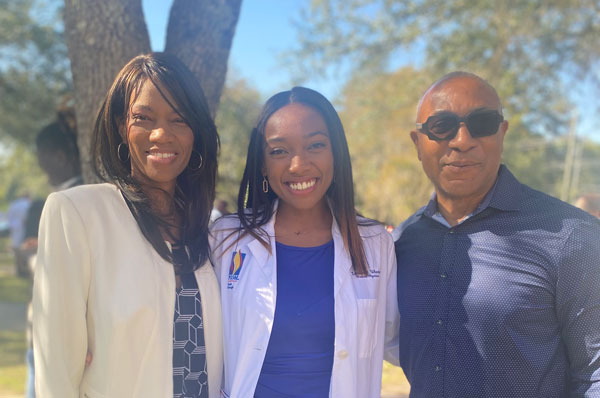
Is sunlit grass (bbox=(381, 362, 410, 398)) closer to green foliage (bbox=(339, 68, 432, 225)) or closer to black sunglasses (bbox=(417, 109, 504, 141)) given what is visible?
black sunglasses (bbox=(417, 109, 504, 141))

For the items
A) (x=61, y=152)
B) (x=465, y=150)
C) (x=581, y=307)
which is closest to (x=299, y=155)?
(x=465, y=150)

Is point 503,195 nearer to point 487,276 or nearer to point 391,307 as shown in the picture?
point 487,276

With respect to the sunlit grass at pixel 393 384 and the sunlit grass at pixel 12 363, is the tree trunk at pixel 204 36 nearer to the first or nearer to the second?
the sunlit grass at pixel 393 384

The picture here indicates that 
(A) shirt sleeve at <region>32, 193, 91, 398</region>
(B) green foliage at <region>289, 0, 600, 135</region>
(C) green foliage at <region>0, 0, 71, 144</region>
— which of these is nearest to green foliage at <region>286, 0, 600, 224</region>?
(B) green foliage at <region>289, 0, 600, 135</region>

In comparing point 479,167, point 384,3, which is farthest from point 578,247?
point 384,3

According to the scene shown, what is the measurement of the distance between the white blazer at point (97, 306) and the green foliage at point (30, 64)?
8950 mm

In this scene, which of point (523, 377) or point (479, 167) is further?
point (479, 167)

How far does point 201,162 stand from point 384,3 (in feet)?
22.1

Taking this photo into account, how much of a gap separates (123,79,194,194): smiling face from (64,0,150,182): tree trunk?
4.35 feet

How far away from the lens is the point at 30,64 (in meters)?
10.6

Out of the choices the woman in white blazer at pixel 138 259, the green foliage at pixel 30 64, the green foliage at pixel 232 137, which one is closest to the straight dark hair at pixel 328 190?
the woman in white blazer at pixel 138 259

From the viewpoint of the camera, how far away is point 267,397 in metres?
2.42

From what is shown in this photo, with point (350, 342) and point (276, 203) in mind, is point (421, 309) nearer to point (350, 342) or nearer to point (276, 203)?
point (350, 342)

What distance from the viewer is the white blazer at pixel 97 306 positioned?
2.08m
